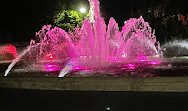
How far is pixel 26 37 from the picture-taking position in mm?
28766

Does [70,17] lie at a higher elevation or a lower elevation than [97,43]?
higher

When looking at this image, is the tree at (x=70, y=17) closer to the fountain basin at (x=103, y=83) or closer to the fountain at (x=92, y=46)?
the fountain at (x=92, y=46)

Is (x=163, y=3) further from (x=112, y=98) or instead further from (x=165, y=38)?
(x=112, y=98)

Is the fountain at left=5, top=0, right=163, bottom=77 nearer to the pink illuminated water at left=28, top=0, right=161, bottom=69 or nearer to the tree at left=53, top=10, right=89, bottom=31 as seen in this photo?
the pink illuminated water at left=28, top=0, right=161, bottom=69

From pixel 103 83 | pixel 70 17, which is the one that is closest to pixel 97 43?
pixel 103 83

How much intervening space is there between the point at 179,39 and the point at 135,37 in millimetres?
5348

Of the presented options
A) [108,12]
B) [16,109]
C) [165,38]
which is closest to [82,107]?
[16,109]

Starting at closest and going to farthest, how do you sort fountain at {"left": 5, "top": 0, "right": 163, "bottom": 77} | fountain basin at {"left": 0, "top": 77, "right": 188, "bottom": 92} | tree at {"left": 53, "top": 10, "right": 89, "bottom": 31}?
1. fountain basin at {"left": 0, "top": 77, "right": 188, "bottom": 92}
2. fountain at {"left": 5, "top": 0, "right": 163, "bottom": 77}
3. tree at {"left": 53, "top": 10, "right": 89, "bottom": 31}

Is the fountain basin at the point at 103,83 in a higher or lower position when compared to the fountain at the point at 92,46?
lower

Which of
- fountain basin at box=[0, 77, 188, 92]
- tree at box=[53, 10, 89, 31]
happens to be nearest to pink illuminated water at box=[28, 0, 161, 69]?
tree at box=[53, 10, 89, 31]

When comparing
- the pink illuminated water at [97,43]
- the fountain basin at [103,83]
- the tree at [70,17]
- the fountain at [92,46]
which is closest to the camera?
the fountain basin at [103,83]

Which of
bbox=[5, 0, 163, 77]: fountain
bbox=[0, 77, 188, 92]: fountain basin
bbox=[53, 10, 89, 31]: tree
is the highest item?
bbox=[53, 10, 89, 31]: tree

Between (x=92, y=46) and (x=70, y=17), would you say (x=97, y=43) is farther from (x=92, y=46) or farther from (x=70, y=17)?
(x=70, y=17)

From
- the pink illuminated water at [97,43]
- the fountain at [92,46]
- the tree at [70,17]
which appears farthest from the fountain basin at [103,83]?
the tree at [70,17]
